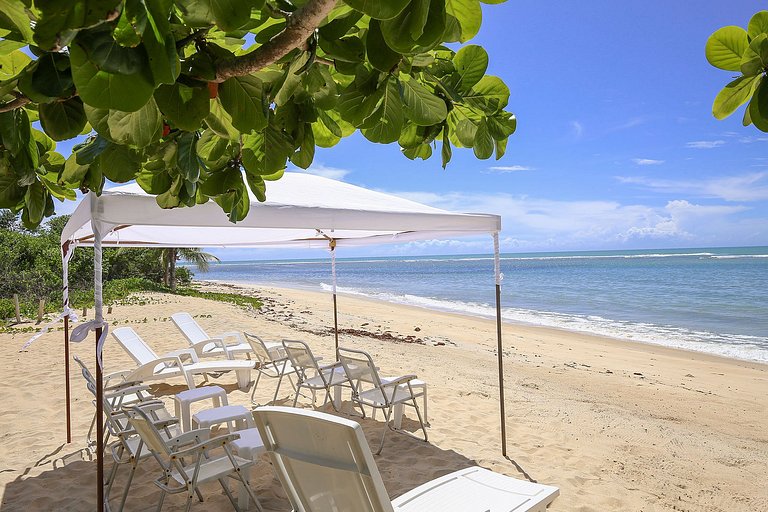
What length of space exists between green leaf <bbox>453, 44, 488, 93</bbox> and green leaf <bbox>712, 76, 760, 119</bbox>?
43cm

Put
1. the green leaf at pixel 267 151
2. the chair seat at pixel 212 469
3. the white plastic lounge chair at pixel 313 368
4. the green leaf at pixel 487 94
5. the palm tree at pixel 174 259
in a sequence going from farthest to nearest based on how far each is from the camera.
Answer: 1. the palm tree at pixel 174 259
2. the white plastic lounge chair at pixel 313 368
3. the chair seat at pixel 212 469
4. the green leaf at pixel 267 151
5. the green leaf at pixel 487 94

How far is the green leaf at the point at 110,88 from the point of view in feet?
1.70

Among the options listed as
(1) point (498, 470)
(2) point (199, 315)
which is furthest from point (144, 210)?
(2) point (199, 315)

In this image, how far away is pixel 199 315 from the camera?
14469 mm

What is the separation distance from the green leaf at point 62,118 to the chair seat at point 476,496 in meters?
2.32

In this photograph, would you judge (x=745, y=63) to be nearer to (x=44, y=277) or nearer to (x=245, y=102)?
(x=245, y=102)

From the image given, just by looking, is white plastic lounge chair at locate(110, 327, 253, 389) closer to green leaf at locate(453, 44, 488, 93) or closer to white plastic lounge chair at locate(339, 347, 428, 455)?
white plastic lounge chair at locate(339, 347, 428, 455)

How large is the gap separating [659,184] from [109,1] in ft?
247

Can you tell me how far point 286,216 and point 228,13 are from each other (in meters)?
2.90

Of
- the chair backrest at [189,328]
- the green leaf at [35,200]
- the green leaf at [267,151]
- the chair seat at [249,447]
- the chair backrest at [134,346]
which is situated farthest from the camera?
the chair backrest at [189,328]

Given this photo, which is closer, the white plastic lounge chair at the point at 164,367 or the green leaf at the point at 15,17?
the green leaf at the point at 15,17

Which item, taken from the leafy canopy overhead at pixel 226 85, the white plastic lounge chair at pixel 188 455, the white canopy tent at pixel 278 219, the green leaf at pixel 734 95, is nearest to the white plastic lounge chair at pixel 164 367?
the white canopy tent at pixel 278 219

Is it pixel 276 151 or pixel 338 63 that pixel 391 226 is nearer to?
pixel 276 151

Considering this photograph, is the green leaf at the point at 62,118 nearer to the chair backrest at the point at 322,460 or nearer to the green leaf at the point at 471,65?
the green leaf at the point at 471,65
